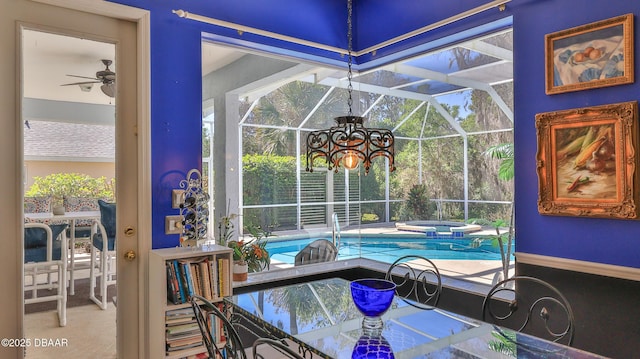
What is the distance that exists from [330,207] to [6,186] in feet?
8.00

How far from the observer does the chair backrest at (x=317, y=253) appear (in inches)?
149

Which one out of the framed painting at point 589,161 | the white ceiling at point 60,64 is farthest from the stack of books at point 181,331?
the framed painting at point 589,161

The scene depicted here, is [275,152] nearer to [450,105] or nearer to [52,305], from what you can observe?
[450,105]

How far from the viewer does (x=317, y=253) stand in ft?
12.8

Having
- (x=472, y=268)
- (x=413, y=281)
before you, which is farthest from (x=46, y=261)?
(x=472, y=268)

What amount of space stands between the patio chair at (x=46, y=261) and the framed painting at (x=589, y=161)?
9.35 feet

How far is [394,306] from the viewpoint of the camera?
221 centimetres

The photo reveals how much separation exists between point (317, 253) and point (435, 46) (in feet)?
6.61

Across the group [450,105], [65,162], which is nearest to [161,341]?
[65,162]

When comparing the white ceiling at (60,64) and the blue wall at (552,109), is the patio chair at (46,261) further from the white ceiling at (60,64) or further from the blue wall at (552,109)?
the blue wall at (552,109)

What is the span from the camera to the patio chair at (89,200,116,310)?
8.66 feet

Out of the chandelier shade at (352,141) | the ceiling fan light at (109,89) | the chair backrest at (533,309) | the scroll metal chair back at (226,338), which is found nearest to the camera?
the scroll metal chair back at (226,338)

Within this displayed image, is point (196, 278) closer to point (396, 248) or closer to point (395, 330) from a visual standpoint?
point (395, 330)

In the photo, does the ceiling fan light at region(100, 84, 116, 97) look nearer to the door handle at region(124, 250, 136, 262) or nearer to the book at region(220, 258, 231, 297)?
the door handle at region(124, 250, 136, 262)
